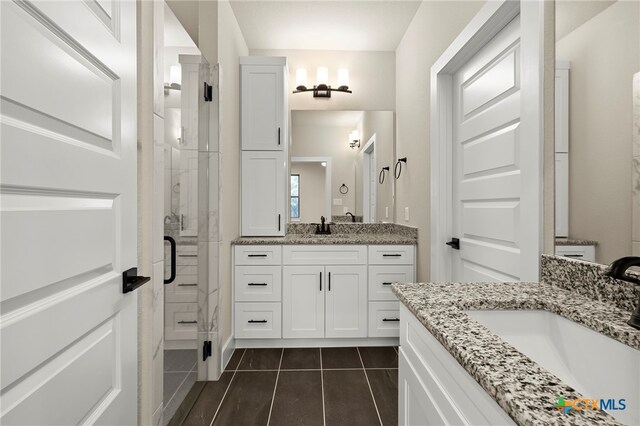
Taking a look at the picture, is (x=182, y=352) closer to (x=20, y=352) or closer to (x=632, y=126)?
(x=20, y=352)

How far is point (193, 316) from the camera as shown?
1969 mm

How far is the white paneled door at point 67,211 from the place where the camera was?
2.09 feet

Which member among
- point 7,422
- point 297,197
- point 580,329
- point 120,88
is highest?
point 120,88

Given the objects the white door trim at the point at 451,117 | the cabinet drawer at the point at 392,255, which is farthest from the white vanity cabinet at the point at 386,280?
the white door trim at the point at 451,117

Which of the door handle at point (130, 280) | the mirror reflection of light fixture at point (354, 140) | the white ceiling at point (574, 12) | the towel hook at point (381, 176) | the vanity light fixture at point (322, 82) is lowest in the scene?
the door handle at point (130, 280)

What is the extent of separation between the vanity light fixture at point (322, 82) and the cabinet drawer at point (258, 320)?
211 centimetres

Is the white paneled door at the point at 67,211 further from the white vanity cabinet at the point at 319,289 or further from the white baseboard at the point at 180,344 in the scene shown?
the white vanity cabinet at the point at 319,289

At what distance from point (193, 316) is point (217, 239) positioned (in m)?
0.52

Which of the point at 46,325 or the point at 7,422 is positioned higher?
the point at 46,325

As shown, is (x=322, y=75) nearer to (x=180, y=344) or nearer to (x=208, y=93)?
(x=208, y=93)

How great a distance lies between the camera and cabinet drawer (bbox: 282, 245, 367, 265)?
106 inches

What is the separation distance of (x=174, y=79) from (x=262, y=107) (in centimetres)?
122

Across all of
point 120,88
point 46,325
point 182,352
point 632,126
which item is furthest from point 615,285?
point 182,352

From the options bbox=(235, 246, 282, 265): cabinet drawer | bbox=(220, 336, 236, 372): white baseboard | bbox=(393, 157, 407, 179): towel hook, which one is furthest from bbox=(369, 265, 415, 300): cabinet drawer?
bbox=(220, 336, 236, 372): white baseboard
